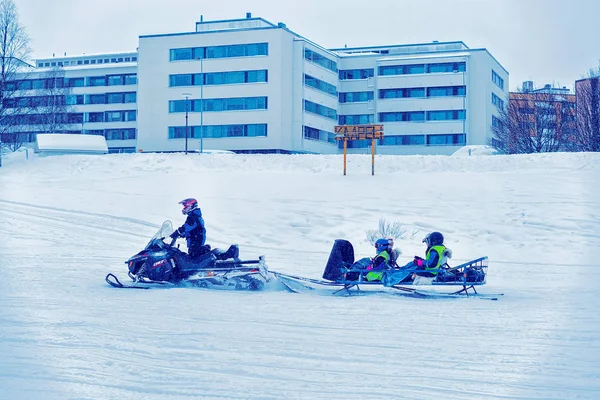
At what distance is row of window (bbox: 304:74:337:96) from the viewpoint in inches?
2525

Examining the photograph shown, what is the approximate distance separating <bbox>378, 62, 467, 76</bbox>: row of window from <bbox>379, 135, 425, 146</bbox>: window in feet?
19.7

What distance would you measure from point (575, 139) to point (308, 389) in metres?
47.7

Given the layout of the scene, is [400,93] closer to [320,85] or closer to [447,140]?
[447,140]

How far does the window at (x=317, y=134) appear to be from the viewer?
63.6 meters

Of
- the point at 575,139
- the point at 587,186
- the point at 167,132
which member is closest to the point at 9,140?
the point at 167,132

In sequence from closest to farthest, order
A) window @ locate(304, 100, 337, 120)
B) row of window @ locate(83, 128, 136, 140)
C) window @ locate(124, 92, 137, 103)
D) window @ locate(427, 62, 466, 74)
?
1. window @ locate(304, 100, 337, 120)
2. window @ locate(427, 62, 466, 74)
3. row of window @ locate(83, 128, 136, 140)
4. window @ locate(124, 92, 137, 103)

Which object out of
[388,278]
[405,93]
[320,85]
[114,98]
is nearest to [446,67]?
[405,93]

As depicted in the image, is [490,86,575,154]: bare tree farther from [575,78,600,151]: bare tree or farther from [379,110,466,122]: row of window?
[379,110,466,122]: row of window

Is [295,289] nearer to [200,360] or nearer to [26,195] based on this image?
[200,360]

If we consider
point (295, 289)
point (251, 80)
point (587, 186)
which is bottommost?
point (295, 289)

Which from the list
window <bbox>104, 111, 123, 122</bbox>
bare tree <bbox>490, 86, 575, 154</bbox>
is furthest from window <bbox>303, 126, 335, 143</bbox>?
window <bbox>104, 111, 123, 122</bbox>

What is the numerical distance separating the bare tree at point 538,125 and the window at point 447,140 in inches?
581

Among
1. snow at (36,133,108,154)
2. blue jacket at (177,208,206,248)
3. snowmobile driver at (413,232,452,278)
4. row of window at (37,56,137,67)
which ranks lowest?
snowmobile driver at (413,232,452,278)

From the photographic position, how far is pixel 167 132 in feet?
206
